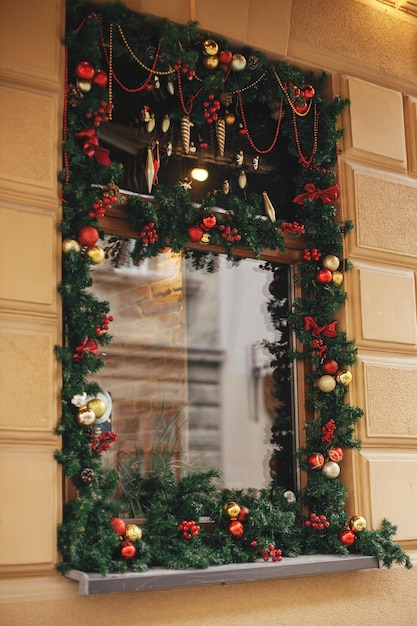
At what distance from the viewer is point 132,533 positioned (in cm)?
368

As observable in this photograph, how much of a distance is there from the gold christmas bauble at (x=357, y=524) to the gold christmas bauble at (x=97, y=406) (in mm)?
1382

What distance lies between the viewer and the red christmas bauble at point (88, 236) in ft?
12.3

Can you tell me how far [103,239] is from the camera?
13.1 feet

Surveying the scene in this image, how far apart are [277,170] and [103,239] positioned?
3.77 feet

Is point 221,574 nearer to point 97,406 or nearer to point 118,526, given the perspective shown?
point 118,526

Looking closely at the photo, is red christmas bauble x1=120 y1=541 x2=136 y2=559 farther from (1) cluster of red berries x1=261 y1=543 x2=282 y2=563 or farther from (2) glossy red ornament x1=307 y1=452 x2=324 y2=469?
(2) glossy red ornament x1=307 y1=452 x2=324 y2=469

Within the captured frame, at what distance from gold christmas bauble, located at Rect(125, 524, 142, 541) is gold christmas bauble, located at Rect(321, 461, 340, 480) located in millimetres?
1050

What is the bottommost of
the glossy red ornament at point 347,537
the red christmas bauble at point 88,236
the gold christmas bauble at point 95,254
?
the glossy red ornament at point 347,537

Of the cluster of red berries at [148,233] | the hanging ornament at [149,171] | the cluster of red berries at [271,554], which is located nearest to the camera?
the cluster of red berries at [271,554]

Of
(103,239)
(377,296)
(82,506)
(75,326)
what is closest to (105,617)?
(82,506)

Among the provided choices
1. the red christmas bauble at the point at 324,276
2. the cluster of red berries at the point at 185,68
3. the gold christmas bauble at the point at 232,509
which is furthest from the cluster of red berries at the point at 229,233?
the gold christmas bauble at the point at 232,509

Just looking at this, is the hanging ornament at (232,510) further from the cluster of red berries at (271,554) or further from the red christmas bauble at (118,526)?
the red christmas bauble at (118,526)

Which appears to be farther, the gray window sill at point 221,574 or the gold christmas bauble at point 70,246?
the gold christmas bauble at point 70,246

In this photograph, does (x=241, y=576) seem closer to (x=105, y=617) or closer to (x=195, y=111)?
(x=105, y=617)
